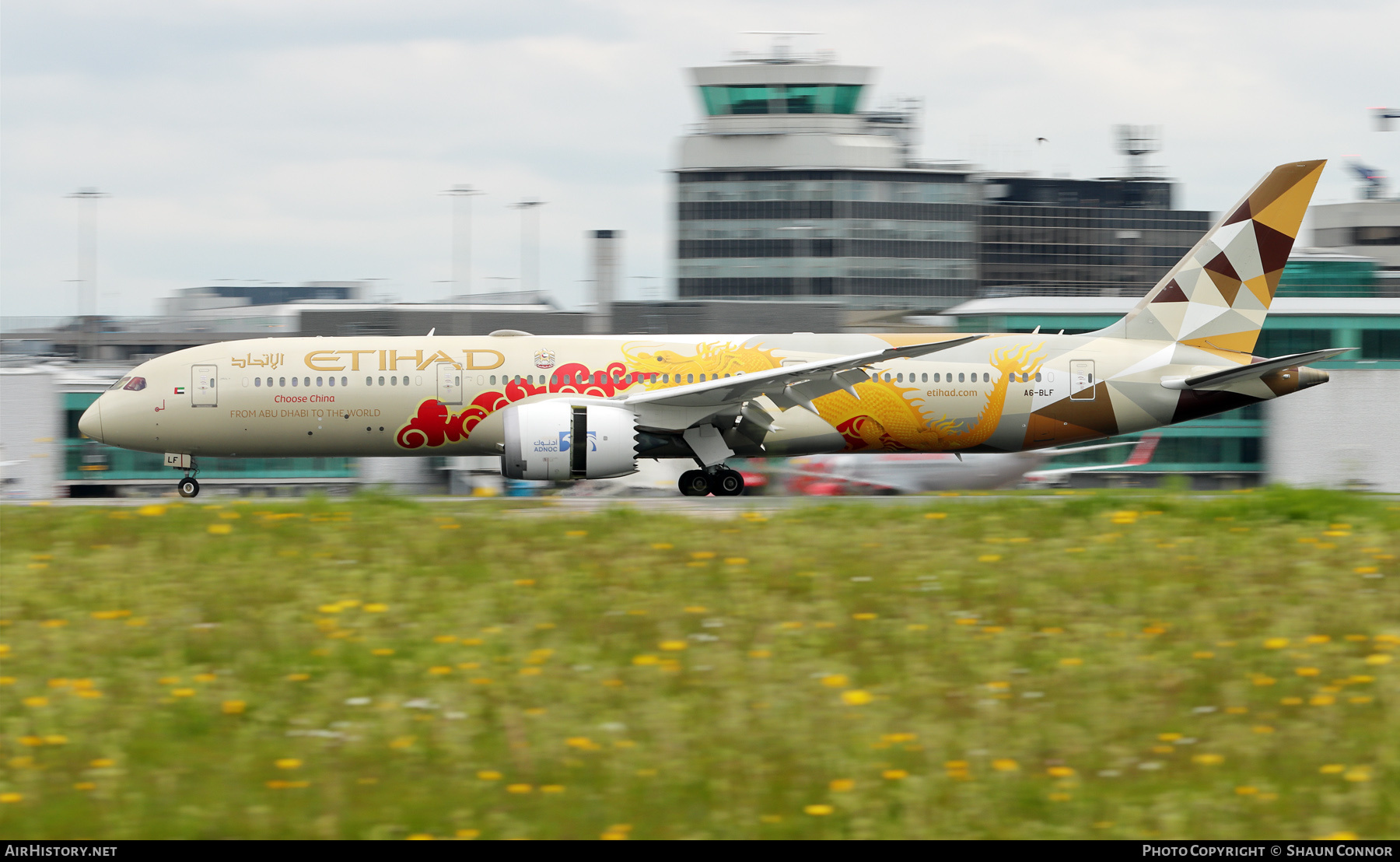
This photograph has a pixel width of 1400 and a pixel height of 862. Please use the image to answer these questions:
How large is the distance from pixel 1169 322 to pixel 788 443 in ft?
25.9

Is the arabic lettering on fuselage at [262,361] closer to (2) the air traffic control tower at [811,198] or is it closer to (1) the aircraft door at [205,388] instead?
(1) the aircraft door at [205,388]

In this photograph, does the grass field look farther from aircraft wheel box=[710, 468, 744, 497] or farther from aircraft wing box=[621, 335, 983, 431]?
aircraft wheel box=[710, 468, 744, 497]

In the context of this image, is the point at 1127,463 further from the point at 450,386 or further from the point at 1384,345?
the point at 450,386

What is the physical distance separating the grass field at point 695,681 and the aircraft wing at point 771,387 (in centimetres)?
1033

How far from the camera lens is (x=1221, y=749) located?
6.46m

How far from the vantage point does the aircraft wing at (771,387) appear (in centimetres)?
2139

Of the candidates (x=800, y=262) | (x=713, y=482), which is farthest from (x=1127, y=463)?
(x=800, y=262)

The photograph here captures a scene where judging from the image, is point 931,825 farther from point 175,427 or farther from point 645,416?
point 175,427

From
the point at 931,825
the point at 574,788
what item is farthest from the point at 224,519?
the point at 931,825

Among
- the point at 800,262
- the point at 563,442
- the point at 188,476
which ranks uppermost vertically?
the point at 800,262

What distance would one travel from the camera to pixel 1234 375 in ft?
75.2

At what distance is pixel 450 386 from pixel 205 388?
4.54 metres

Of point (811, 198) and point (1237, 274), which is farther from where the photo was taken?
point (811, 198)

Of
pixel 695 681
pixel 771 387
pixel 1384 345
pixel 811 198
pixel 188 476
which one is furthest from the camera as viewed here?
pixel 811 198
